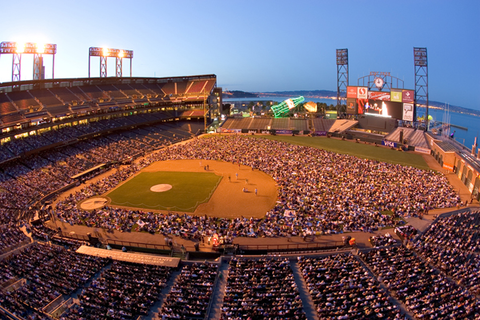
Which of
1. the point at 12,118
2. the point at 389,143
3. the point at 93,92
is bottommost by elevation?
the point at 389,143

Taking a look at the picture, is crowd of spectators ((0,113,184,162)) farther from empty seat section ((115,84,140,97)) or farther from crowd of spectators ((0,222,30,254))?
crowd of spectators ((0,222,30,254))

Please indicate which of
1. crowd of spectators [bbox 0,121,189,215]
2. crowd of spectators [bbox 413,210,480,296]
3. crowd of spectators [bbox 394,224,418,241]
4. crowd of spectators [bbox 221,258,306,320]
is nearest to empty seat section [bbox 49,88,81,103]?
crowd of spectators [bbox 0,121,189,215]

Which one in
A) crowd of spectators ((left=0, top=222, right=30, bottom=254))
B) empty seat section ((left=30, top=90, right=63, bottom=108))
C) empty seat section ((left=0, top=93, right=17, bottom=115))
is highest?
empty seat section ((left=30, top=90, right=63, bottom=108))

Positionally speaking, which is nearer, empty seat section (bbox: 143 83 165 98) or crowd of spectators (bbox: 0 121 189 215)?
crowd of spectators (bbox: 0 121 189 215)

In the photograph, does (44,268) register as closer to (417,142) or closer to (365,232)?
(365,232)

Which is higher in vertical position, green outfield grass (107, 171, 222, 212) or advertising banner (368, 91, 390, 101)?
advertising banner (368, 91, 390, 101)

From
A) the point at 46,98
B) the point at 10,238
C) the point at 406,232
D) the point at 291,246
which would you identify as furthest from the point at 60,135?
the point at 406,232

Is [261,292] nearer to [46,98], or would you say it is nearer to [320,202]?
[320,202]
